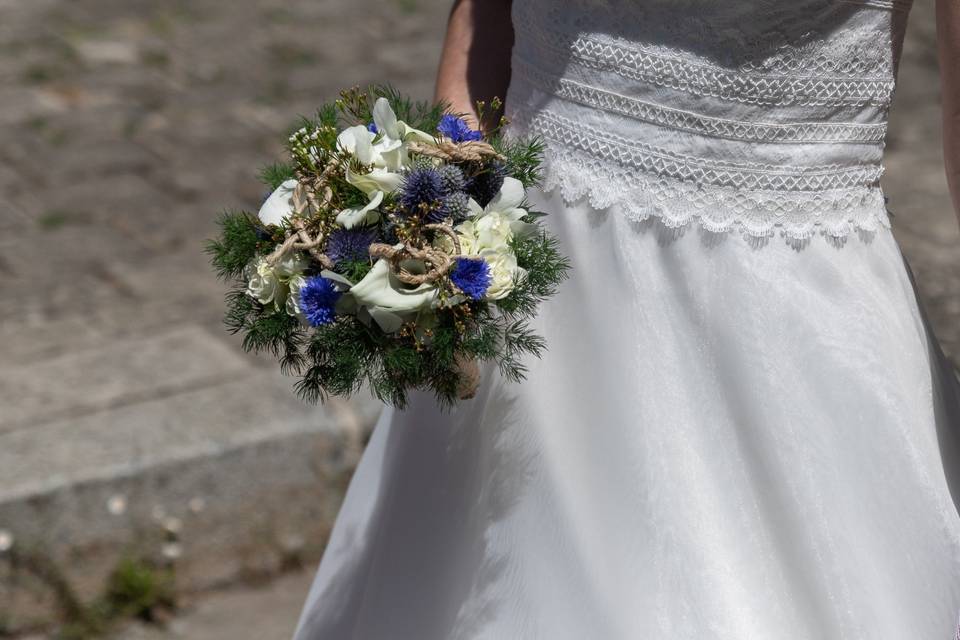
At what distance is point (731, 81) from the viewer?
1387mm

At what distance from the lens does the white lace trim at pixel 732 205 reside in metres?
1.43

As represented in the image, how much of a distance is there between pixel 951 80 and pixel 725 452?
495 millimetres

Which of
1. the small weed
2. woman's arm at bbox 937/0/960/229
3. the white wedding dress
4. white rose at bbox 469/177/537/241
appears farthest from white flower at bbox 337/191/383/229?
the small weed

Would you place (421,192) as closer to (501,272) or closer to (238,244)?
(501,272)

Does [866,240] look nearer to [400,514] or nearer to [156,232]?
[400,514]

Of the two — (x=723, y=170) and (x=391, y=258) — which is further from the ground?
(x=723, y=170)

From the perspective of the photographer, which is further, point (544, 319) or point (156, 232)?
point (156, 232)

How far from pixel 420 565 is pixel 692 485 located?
47 cm

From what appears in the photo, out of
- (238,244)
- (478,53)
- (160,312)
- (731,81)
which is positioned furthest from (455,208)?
(160,312)

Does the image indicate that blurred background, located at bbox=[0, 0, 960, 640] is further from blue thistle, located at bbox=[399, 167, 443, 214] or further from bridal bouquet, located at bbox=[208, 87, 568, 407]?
blue thistle, located at bbox=[399, 167, 443, 214]

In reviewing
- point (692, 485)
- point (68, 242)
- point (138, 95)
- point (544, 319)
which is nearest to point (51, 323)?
point (68, 242)

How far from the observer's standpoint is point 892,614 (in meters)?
1.38

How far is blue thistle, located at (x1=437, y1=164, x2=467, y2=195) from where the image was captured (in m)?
1.29

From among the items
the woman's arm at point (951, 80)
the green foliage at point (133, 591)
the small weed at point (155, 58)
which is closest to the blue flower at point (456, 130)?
the woman's arm at point (951, 80)
